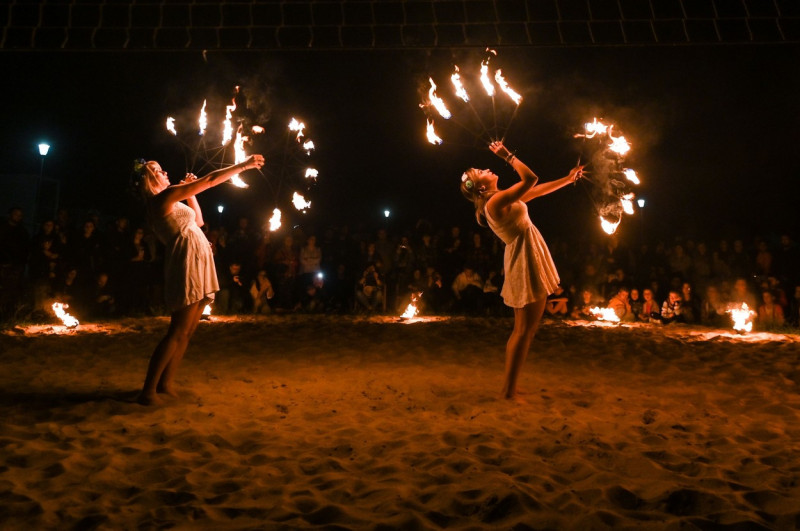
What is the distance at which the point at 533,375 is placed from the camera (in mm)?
5969

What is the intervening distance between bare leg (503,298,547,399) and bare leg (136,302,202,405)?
2.58 metres

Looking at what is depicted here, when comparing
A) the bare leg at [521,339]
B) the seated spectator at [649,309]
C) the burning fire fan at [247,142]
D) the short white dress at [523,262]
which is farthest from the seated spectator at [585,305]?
the bare leg at [521,339]

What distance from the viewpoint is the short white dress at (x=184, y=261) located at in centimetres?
451

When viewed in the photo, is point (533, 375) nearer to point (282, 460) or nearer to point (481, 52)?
point (282, 460)

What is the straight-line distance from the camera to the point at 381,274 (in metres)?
12.8

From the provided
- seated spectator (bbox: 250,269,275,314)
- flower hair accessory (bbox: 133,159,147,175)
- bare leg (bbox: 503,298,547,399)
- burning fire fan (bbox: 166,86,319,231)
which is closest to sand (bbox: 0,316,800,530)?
bare leg (bbox: 503,298,547,399)

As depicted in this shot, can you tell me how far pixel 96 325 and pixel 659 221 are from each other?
18938mm

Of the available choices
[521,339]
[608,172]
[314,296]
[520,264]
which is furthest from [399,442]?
[314,296]

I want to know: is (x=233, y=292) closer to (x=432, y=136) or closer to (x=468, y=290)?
(x=468, y=290)

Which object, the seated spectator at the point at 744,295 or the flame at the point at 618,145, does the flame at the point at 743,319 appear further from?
the flame at the point at 618,145

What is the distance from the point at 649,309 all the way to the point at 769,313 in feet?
6.43

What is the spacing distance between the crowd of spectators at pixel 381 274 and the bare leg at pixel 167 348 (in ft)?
22.1

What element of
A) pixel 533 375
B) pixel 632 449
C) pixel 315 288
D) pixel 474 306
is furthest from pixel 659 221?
pixel 632 449

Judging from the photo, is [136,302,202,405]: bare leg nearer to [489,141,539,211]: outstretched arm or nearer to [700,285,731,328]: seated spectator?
[489,141,539,211]: outstretched arm
